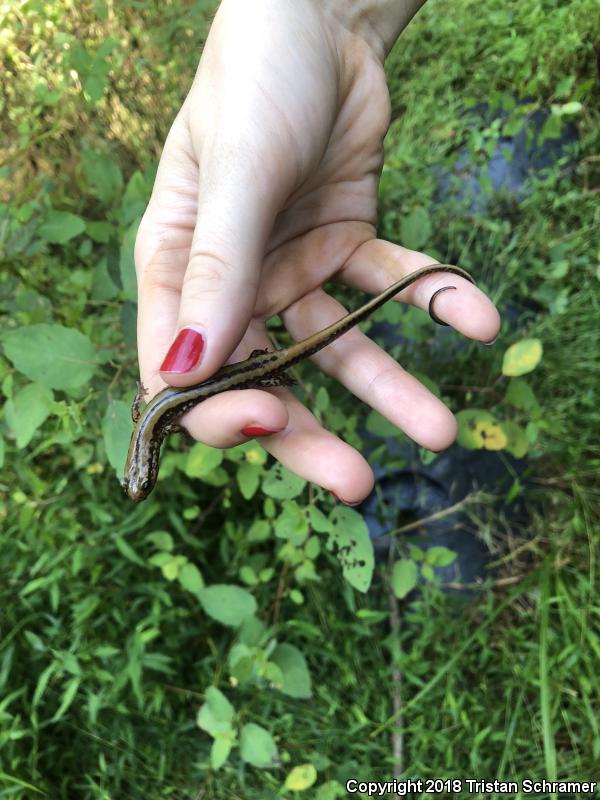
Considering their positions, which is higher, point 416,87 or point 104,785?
point 416,87

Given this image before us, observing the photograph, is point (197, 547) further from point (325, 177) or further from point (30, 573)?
point (325, 177)

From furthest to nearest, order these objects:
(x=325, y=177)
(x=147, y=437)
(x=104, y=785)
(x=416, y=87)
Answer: (x=416, y=87), (x=104, y=785), (x=325, y=177), (x=147, y=437)

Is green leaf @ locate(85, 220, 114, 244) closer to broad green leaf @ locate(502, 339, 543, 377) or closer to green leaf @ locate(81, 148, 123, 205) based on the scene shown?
green leaf @ locate(81, 148, 123, 205)

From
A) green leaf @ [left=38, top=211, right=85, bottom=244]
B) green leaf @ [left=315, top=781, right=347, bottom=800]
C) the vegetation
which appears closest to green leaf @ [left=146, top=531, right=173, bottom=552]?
the vegetation

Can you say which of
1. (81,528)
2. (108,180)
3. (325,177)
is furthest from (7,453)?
(325,177)

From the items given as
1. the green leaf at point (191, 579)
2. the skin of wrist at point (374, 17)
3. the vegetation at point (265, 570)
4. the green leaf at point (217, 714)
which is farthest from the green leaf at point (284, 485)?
the skin of wrist at point (374, 17)

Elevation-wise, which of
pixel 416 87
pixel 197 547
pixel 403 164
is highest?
pixel 416 87
